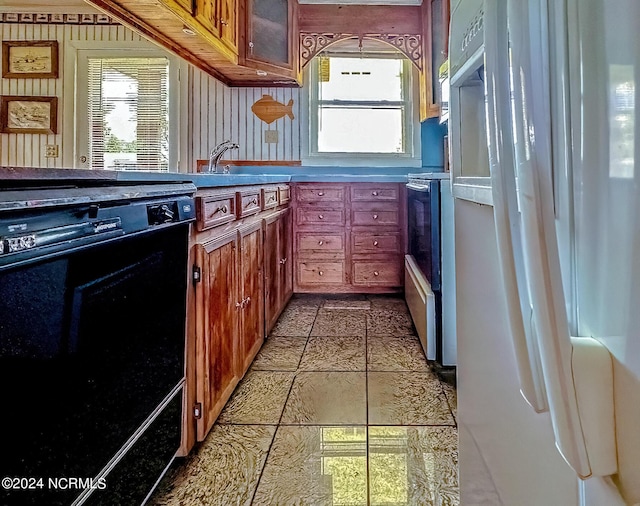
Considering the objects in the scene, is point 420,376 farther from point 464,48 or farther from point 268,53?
point 268,53

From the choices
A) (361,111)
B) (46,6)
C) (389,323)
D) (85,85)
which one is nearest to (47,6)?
(46,6)

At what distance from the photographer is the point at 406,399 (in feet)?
5.84

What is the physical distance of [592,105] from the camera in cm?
34

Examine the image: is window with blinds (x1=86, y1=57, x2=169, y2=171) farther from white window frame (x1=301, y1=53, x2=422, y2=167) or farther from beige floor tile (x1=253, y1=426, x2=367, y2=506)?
beige floor tile (x1=253, y1=426, x2=367, y2=506)

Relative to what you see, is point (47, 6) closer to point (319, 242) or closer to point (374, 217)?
point (319, 242)

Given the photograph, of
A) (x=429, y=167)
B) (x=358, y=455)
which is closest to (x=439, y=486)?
(x=358, y=455)

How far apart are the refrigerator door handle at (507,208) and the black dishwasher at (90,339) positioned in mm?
636

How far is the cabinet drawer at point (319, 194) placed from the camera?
3441mm

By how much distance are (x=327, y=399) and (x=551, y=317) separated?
156 cm

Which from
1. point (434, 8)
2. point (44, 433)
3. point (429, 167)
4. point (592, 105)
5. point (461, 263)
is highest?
point (434, 8)

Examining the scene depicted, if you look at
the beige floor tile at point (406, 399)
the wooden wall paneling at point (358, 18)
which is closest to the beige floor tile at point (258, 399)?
the beige floor tile at point (406, 399)

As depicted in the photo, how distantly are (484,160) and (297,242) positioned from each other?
2721 mm

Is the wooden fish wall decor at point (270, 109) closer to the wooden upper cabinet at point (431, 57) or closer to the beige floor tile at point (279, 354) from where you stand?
the wooden upper cabinet at point (431, 57)

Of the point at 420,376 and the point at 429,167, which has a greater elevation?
the point at 429,167
